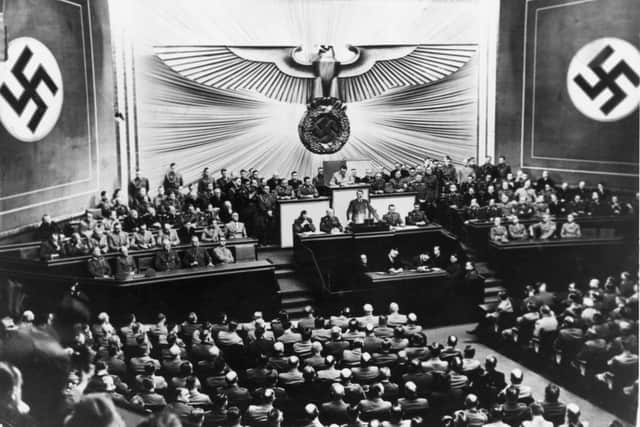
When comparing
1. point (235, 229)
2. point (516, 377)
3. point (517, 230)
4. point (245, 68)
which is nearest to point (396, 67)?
point (245, 68)

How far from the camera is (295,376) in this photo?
8109mm

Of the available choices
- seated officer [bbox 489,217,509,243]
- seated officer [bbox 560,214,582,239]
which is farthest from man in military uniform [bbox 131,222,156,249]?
seated officer [bbox 560,214,582,239]

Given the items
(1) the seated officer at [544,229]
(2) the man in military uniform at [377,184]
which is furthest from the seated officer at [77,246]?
(1) the seated officer at [544,229]

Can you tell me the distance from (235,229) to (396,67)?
3233mm

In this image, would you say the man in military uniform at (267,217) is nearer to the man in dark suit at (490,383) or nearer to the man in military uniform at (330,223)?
the man in military uniform at (330,223)

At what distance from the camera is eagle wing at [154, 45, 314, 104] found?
31.9 ft

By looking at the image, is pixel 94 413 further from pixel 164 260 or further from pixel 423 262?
pixel 423 262

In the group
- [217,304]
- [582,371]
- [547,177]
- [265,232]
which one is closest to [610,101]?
[547,177]

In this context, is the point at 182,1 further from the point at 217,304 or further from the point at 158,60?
the point at 217,304

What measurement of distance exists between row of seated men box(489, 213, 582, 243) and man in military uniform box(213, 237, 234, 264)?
11.5ft

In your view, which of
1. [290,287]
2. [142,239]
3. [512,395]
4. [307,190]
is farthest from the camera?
[307,190]

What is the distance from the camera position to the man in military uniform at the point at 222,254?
29.7ft

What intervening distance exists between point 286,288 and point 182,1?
12.9ft

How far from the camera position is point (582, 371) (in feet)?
28.0
